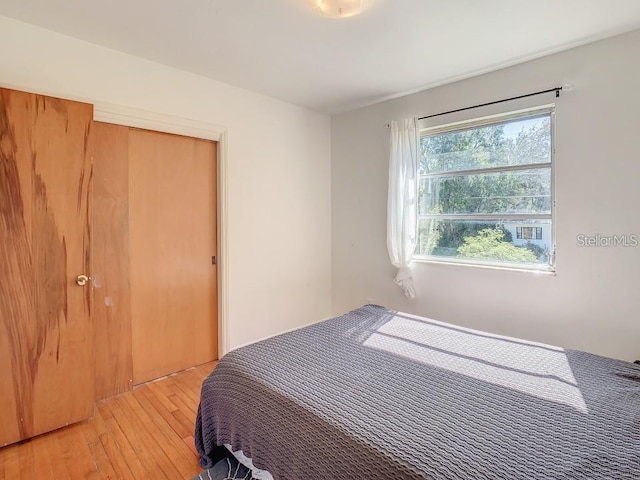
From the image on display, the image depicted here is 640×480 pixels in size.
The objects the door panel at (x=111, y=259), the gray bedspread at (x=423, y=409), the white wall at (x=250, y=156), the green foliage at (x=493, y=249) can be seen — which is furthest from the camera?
the green foliage at (x=493, y=249)

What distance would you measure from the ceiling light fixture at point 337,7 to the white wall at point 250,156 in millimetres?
1394

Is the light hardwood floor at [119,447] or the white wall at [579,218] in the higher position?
the white wall at [579,218]

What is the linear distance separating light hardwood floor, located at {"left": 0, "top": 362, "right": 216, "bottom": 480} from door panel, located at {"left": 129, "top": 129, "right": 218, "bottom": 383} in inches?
17.7

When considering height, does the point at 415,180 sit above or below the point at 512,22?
below

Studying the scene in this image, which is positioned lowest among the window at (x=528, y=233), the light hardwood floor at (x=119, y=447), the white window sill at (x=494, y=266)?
the light hardwood floor at (x=119, y=447)

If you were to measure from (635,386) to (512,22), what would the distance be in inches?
82.1

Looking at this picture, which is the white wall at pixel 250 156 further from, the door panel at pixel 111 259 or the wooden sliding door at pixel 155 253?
the door panel at pixel 111 259

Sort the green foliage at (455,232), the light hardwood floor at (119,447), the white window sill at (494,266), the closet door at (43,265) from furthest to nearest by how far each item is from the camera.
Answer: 1. the green foliage at (455,232)
2. the white window sill at (494,266)
3. the closet door at (43,265)
4. the light hardwood floor at (119,447)

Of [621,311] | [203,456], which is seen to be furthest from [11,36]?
[621,311]

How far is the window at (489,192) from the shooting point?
261 cm

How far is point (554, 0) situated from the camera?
1.87 metres

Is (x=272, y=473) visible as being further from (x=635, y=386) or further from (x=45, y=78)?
(x=45, y=78)

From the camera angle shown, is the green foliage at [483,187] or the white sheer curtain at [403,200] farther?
the white sheer curtain at [403,200]

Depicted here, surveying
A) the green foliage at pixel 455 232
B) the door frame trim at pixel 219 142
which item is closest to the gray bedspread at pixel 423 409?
the green foliage at pixel 455 232
